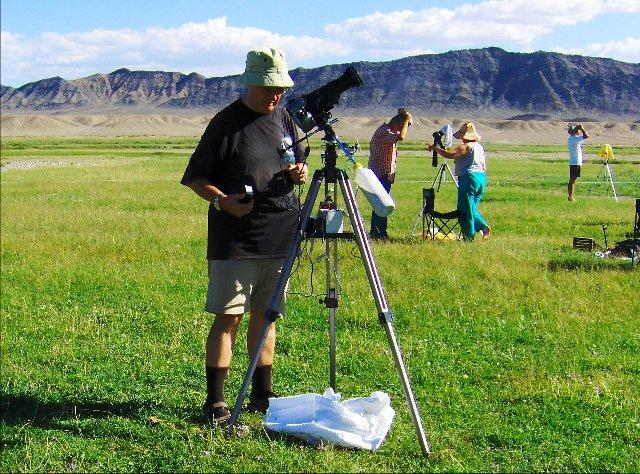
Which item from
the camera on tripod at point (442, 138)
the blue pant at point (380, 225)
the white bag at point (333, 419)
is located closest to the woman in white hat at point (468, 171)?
the camera on tripod at point (442, 138)

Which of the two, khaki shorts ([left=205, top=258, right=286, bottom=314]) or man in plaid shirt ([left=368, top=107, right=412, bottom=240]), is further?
man in plaid shirt ([left=368, top=107, right=412, bottom=240])

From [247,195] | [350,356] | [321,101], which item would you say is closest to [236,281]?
[247,195]

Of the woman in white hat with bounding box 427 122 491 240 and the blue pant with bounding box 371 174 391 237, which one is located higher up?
the woman in white hat with bounding box 427 122 491 240

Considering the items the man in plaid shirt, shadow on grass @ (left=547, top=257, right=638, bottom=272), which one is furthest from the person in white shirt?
shadow on grass @ (left=547, top=257, right=638, bottom=272)

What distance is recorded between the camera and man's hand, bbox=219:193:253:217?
5250 mm

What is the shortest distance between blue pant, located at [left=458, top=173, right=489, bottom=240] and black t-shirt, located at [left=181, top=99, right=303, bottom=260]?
27.2 ft

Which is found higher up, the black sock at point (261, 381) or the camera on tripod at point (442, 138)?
the camera on tripod at point (442, 138)

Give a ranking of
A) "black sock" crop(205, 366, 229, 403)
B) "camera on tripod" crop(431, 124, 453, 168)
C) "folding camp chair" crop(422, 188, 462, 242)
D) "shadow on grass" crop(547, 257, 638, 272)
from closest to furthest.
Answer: "black sock" crop(205, 366, 229, 403) < "shadow on grass" crop(547, 257, 638, 272) < "folding camp chair" crop(422, 188, 462, 242) < "camera on tripod" crop(431, 124, 453, 168)

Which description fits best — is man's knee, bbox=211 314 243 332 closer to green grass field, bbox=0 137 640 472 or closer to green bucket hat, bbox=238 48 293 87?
green grass field, bbox=0 137 640 472

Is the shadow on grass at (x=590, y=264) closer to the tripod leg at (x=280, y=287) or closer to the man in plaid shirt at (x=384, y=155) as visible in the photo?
the man in plaid shirt at (x=384, y=155)

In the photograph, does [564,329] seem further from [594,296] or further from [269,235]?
[269,235]

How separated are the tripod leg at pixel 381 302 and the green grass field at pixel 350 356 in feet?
0.75

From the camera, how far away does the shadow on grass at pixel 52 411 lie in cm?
587

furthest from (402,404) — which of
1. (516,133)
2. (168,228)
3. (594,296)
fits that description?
(516,133)
